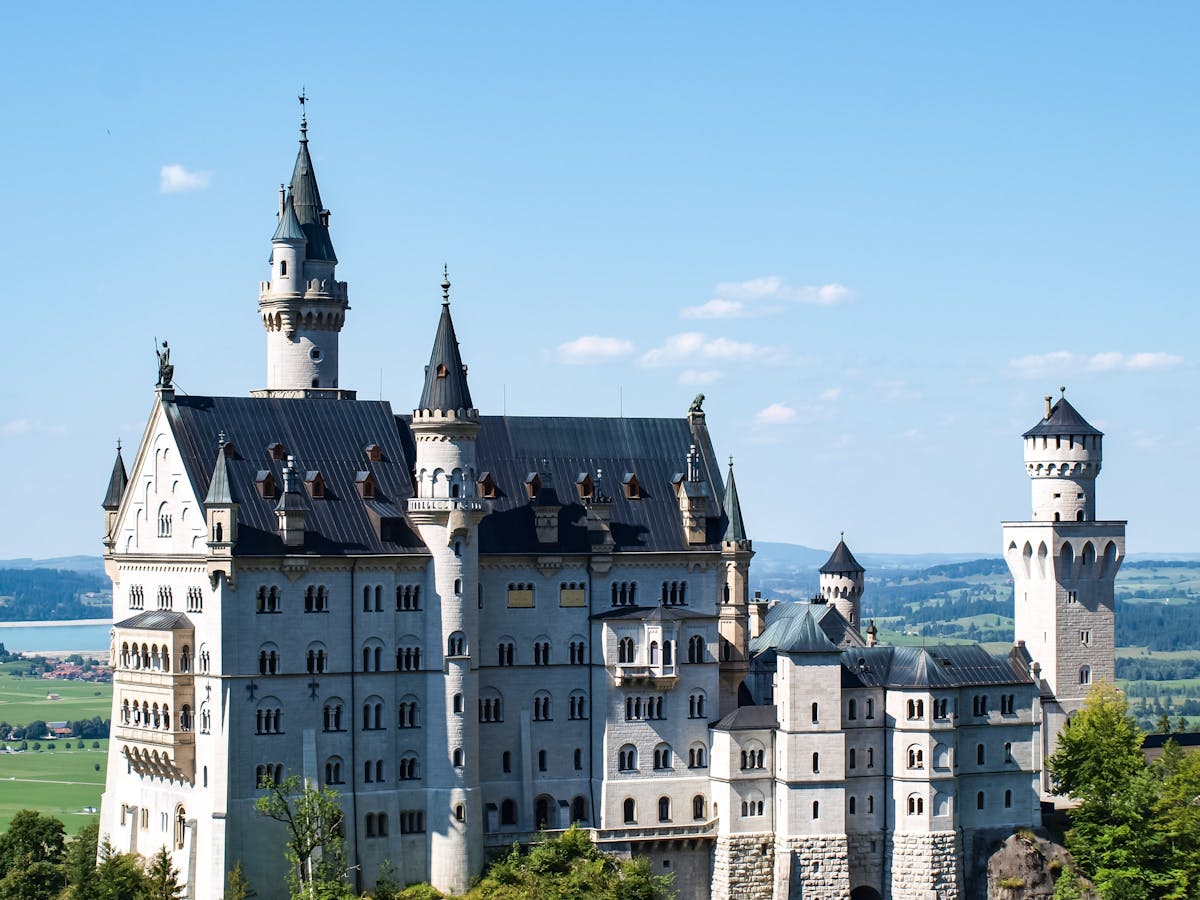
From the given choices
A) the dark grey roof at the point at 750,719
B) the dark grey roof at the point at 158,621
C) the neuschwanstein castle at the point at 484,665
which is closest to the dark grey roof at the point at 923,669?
the neuschwanstein castle at the point at 484,665

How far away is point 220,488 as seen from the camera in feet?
352

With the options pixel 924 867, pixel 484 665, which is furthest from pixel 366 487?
pixel 924 867

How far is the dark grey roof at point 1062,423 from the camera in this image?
13662cm

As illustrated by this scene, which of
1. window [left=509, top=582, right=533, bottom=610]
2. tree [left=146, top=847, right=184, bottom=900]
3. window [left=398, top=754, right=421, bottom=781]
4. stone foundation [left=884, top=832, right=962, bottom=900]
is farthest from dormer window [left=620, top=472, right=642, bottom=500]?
tree [left=146, top=847, right=184, bottom=900]

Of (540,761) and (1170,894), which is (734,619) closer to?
(540,761)

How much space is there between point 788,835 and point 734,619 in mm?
12447

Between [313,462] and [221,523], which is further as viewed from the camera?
[313,462]

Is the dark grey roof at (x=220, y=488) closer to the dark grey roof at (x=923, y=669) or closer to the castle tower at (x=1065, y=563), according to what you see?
the dark grey roof at (x=923, y=669)

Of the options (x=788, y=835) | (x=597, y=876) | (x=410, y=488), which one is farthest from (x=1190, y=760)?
(x=410, y=488)

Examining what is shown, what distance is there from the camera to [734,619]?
123 meters

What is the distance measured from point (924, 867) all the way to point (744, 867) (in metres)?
9.87

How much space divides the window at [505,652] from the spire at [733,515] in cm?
1379

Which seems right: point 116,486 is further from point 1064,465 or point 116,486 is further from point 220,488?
point 1064,465

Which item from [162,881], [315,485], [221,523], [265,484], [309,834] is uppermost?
[315,485]
